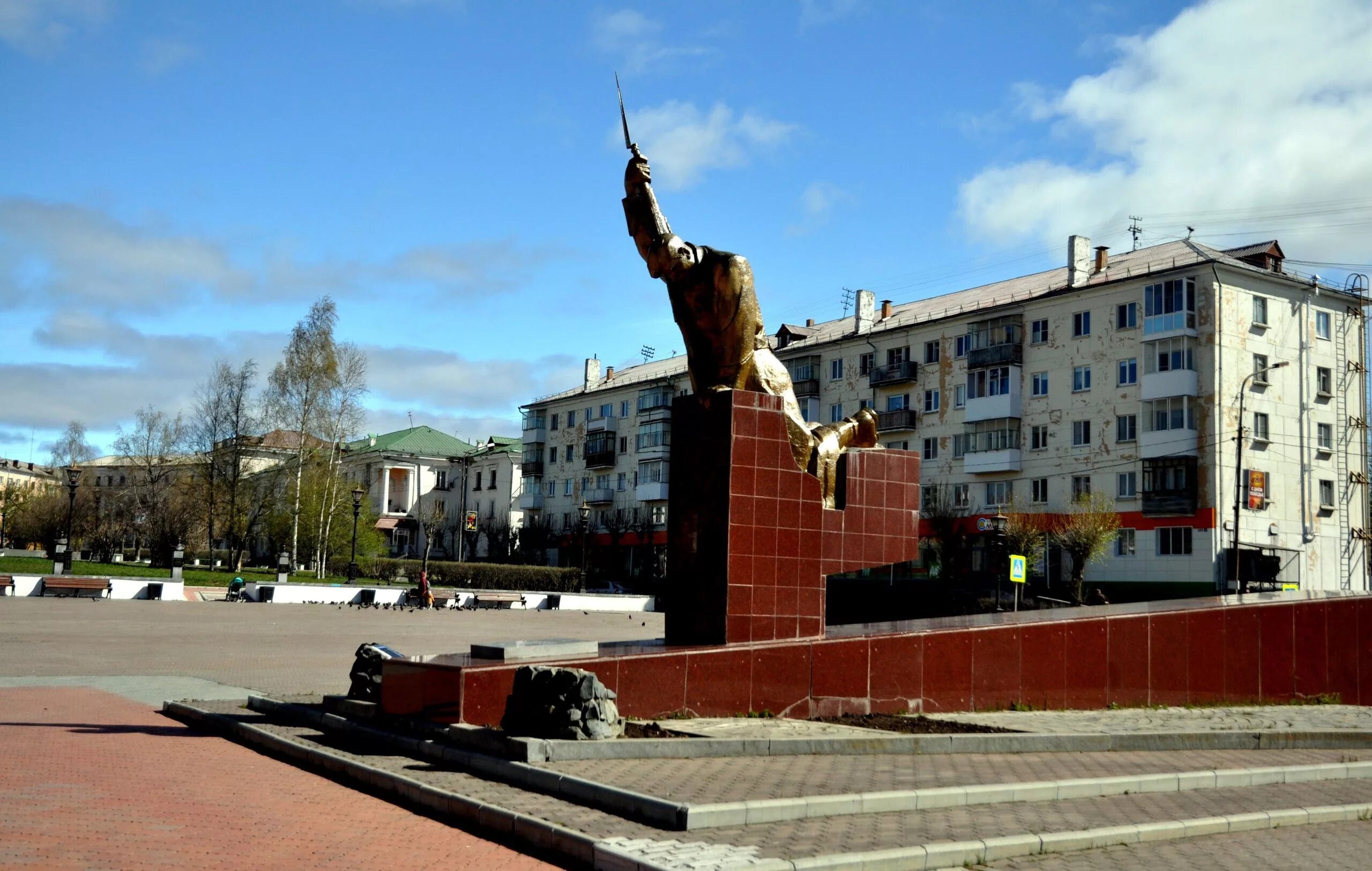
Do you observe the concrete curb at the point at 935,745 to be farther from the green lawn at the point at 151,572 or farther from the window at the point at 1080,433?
the green lawn at the point at 151,572

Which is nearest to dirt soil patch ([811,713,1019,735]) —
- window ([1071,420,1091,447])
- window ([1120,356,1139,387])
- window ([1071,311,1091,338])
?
window ([1120,356,1139,387])

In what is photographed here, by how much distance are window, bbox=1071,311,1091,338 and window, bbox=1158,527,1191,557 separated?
8.15m

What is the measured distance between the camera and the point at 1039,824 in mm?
7570

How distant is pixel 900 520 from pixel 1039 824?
648 cm

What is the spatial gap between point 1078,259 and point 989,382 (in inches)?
235

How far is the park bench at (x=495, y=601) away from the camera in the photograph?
145 ft

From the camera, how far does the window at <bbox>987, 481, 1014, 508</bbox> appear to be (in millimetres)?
47828

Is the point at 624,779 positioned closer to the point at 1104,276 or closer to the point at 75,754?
the point at 75,754

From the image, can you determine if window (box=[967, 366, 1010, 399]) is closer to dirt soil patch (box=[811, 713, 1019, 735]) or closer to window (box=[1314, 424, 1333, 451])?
window (box=[1314, 424, 1333, 451])

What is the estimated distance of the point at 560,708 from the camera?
30.8ft

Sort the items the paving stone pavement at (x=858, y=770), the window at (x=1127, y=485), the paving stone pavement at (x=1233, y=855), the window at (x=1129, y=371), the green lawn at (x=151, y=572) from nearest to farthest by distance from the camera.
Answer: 1. the paving stone pavement at (x=1233, y=855)
2. the paving stone pavement at (x=858, y=770)
3. the window at (x=1127, y=485)
4. the window at (x=1129, y=371)
5. the green lawn at (x=151, y=572)

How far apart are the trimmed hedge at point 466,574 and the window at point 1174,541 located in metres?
28.3

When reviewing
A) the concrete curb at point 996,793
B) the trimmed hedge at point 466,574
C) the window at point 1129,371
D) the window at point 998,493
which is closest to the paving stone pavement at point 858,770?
the concrete curb at point 996,793

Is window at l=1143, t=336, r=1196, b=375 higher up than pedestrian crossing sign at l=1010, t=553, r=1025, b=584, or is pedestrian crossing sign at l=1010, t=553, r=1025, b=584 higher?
window at l=1143, t=336, r=1196, b=375
